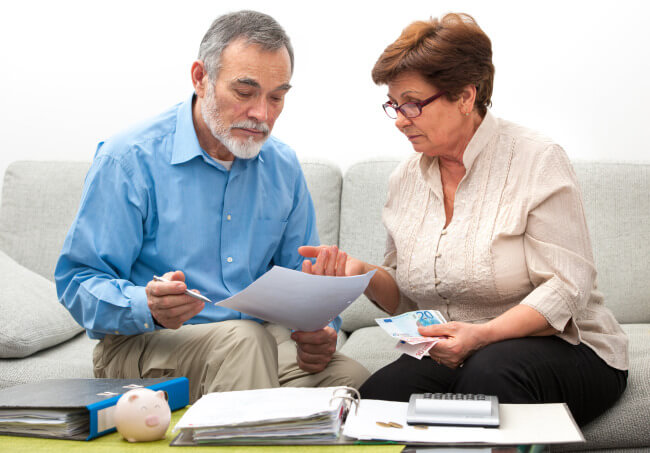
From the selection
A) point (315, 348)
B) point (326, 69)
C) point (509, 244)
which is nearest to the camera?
point (509, 244)

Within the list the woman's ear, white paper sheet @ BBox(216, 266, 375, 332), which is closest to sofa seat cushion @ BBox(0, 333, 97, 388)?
white paper sheet @ BBox(216, 266, 375, 332)

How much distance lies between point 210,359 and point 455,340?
53 centimetres

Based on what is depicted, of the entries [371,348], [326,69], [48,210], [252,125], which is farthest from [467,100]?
[48,210]

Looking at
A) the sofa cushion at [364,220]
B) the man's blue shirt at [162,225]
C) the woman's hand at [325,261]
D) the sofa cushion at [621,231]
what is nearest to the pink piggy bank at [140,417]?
the man's blue shirt at [162,225]

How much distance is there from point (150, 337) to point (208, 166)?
0.46 m

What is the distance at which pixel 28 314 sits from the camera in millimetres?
1953

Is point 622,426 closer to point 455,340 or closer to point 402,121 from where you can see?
point 455,340

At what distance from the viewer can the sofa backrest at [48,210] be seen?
7.73 ft

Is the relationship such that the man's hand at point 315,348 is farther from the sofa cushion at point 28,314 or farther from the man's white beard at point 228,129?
the sofa cushion at point 28,314

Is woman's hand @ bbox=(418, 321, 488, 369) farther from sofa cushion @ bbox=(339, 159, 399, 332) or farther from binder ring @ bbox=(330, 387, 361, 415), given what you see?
sofa cushion @ bbox=(339, 159, 399, 332)

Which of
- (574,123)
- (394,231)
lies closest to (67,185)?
(394,231)

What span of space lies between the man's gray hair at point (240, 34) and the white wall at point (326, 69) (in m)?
0.81

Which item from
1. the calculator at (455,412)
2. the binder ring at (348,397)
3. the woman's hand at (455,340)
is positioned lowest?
the woman's hand at (455,340)

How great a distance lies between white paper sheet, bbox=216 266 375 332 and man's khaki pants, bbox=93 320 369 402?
0.28ft
